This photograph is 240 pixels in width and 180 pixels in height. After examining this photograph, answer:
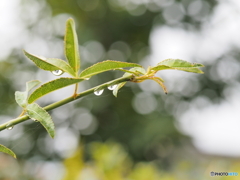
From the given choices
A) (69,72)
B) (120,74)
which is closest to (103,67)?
(69,72)

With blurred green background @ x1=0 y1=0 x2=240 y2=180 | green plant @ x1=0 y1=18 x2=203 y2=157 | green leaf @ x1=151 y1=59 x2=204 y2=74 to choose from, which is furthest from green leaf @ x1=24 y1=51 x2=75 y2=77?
blurred green background @ x1=0 y1=0 x2=240 y2=180

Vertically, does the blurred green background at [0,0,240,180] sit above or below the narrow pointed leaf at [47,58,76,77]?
above

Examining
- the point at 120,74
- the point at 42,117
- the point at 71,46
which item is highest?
the point at 120,74

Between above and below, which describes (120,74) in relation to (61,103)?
above

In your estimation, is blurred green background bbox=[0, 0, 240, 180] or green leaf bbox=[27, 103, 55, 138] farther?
blurred green background bbox=[0, 0, 240, 180]

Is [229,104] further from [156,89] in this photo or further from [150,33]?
[150,33]

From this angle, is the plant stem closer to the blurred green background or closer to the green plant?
the green plant

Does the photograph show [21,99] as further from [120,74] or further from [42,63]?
[120,74]
